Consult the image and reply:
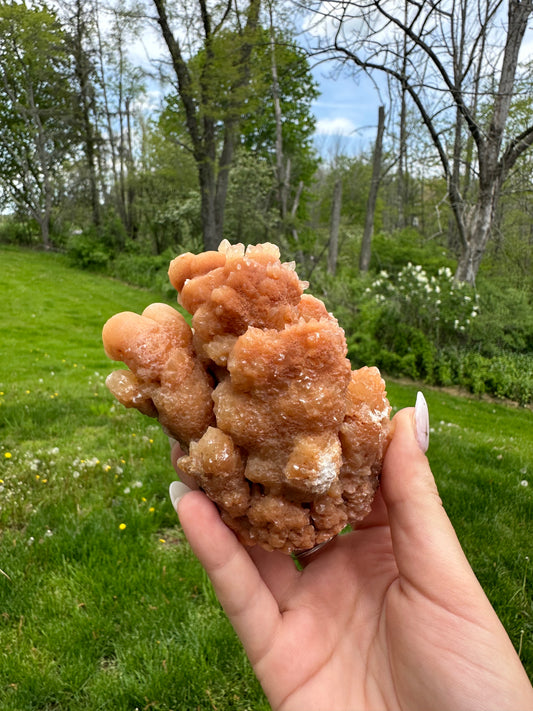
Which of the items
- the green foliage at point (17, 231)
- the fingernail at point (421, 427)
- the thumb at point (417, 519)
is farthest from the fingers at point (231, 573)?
the green foliage at point (17, 231)

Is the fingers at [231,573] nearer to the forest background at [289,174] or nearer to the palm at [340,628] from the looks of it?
the palm at [340,628]

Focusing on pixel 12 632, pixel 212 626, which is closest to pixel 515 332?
pixel 212 626

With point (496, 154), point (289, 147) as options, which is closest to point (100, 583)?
point (496, 154)

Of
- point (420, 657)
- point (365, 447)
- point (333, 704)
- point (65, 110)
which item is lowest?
point (333, 704)

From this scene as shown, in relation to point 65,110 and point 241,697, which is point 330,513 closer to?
point 241,697

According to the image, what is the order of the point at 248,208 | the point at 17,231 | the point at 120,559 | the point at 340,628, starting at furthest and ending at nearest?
the point at 17,231 → the point at 248,208 → the point at 120,559 → the point at 340,628

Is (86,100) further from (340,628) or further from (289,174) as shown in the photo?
(340,628)
